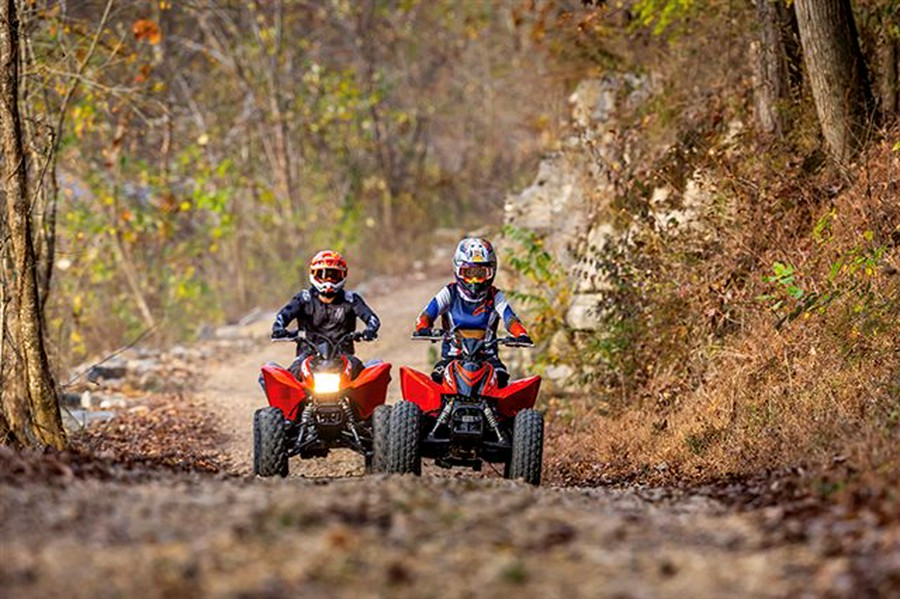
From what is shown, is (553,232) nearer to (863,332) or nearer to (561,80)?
(561,80)

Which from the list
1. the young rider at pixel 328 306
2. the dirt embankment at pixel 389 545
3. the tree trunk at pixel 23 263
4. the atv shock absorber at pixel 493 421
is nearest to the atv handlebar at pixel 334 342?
the young rider at pixel 328 306

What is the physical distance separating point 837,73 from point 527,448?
548 cm

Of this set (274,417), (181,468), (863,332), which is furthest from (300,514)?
(863,332)

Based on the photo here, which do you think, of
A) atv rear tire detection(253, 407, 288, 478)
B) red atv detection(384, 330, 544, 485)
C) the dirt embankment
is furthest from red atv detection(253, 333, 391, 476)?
the dirt embankment

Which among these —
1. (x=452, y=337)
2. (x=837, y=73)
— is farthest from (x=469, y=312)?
(x=837, y=73)

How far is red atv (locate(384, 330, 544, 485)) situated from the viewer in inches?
414

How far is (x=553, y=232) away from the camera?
1895 centimetres

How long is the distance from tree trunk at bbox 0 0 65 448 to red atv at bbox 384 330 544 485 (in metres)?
2.95

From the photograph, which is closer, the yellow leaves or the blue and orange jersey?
the blue and orange jersey

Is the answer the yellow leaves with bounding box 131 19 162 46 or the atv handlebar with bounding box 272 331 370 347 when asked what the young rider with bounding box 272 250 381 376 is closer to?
the atv handlebar with bounding box 272 331 370 347

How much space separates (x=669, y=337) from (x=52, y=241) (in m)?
6.78

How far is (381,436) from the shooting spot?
416 inches

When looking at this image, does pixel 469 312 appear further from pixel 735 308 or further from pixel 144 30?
pixel 144 30

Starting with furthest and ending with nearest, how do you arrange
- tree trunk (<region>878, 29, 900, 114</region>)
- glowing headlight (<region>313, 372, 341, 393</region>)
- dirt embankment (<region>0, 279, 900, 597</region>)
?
1. tree trunk (<region>878, 29, 900, 114</region>)
2. glowing headlight (<region>313, 372, 341, 393</region>)
3. dirt embankment (<region>0, 279, 900, 597</region>)
